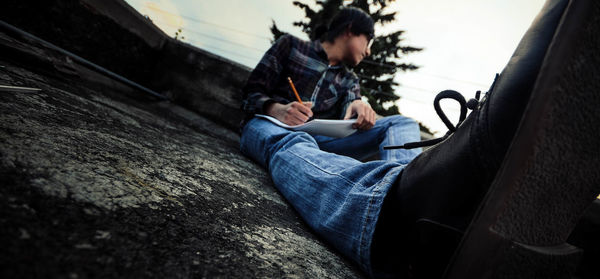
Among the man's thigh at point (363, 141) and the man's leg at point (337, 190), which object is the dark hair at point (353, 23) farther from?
the man's leg at point (337, 190)

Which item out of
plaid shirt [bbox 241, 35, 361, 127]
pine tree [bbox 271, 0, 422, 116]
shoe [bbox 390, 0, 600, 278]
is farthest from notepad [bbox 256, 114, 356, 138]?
pine tree [bbox 271, 0, 422, 116]

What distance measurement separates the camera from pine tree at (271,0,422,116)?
7.92 meters

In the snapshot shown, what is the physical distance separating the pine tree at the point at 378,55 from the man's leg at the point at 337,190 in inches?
295

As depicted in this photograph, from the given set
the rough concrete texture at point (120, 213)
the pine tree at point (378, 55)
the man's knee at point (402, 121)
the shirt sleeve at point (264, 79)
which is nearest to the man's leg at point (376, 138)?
the man's knee at point (402, 121)

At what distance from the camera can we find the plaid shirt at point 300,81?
135 cm

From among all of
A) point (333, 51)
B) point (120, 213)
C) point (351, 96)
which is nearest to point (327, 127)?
point (351, 96)

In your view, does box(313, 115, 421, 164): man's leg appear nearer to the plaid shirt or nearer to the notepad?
the notepad

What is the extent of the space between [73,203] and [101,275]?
122 millimetres

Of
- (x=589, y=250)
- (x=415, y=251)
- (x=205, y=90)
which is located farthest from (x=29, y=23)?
(x=589, y=250)

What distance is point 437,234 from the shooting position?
0.38 metres

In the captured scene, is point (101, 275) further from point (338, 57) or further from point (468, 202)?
point (338, 57)

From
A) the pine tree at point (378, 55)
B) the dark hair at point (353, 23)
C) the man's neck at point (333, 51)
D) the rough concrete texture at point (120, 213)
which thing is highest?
the pine tree at point (378, 55)

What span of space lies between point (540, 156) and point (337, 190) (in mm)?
355

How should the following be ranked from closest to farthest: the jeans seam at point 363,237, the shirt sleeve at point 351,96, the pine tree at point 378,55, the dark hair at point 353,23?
1. the jeans seam at point 363,237
2. the dark hair at point 353,23
3. the shirt sleeve at point 351,96
4. the pine tree at point 378,55
